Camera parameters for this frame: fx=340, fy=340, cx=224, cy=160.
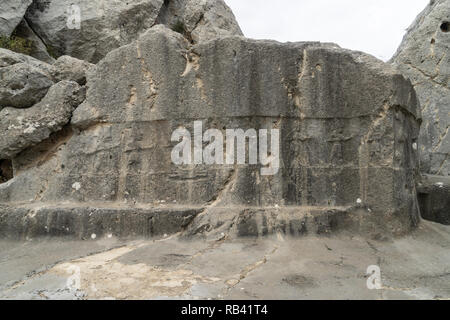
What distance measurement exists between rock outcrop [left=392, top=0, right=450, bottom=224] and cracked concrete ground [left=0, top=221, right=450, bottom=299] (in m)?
3.26

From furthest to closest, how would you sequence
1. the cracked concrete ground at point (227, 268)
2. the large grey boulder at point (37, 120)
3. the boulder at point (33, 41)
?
1. the boulder at point (33, 41)
2. the large grey boulder at point (37, 120)
3. the cracked concrete ground at point (227, 268)

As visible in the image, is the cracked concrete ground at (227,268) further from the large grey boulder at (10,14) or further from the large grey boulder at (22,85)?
the large grey boulder at (10,14)

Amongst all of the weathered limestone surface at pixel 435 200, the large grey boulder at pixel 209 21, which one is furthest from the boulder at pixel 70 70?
the weathered limestone surface at pixel 435 200

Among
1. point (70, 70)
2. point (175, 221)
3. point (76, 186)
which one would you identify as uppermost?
point (70, 70)

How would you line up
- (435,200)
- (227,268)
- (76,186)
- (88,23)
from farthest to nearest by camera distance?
(88,23), (435,200), (76,186), (227,268)

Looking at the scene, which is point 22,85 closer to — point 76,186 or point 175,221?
point 76,186

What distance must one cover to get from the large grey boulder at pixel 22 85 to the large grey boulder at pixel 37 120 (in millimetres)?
136

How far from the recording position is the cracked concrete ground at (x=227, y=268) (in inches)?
103

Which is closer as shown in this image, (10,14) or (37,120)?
(37,120)

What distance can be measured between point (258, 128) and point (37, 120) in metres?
2.99

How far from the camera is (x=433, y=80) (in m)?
6.91

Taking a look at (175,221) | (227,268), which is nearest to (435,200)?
(227,268)

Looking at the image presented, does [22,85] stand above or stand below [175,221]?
above
